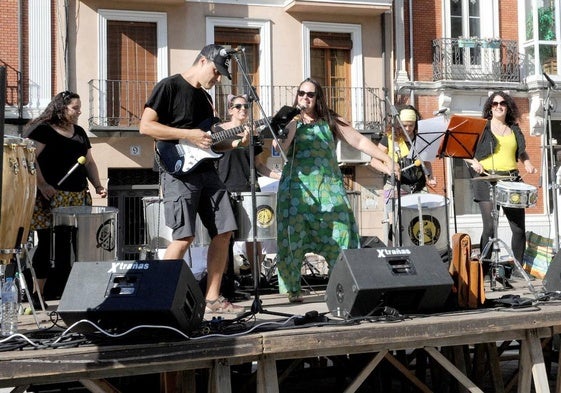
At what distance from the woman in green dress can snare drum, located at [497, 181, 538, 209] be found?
5.91 feet

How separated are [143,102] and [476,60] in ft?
27.4

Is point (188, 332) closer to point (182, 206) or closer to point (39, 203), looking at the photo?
point (182, 206)

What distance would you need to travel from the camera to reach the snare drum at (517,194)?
22.8 ft

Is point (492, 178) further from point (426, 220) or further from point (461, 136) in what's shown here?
point (426, 220)

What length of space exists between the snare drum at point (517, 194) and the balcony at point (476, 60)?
12254 mm

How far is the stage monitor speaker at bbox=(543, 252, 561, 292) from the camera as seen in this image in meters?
5.18

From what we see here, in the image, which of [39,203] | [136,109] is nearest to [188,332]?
[39,203]

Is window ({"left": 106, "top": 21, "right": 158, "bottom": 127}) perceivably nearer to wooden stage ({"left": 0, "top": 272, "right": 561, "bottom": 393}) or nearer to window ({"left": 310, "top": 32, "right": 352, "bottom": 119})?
window ({"left": 310, "top": 32, "right": 352, "bottom": 119})

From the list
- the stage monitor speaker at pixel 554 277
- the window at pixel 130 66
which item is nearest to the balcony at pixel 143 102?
the window at pixel 130 66

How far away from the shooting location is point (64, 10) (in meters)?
17.0

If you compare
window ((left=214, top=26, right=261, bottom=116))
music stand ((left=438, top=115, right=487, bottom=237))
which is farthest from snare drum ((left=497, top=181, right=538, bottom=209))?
window ((left=214, top=26, right=261, bottom=116))

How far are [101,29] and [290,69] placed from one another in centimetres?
448

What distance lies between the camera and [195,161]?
508 cm

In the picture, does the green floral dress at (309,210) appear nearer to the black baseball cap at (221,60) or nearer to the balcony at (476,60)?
the black baseball cap at (221,60)
